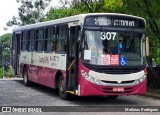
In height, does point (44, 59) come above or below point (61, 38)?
below

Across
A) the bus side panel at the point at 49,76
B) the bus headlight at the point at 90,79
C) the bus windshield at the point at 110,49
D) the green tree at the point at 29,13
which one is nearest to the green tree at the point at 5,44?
the green tree at the point at 29,13

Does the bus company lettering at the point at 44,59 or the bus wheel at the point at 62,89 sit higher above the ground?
the bus company lettering at the point at 44,59

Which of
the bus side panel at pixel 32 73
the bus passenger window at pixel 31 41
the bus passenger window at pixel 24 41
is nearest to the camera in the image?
the bus side panel at pixel 32 73

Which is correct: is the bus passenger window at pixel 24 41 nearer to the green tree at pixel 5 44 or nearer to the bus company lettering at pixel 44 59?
the bus company lettering at pixel 44 59

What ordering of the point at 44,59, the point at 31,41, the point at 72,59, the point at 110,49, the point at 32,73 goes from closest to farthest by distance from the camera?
1. the point at 110,49
2. the point at 72,59
3. the point at 44,59
4. the point at 32,73
5. the point at 31,41

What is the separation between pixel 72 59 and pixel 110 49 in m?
1.54

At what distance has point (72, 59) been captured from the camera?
13.8m

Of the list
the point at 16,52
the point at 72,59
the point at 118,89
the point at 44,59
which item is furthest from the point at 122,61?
the point at 16,52

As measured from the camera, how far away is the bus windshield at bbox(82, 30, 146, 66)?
12867 mm

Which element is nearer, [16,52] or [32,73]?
[32,73]

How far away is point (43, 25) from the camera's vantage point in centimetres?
1720

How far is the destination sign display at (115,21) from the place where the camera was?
13.2 meters

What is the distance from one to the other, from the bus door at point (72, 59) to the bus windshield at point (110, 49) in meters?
0.60

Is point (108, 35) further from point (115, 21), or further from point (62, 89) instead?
point (62, 89)
